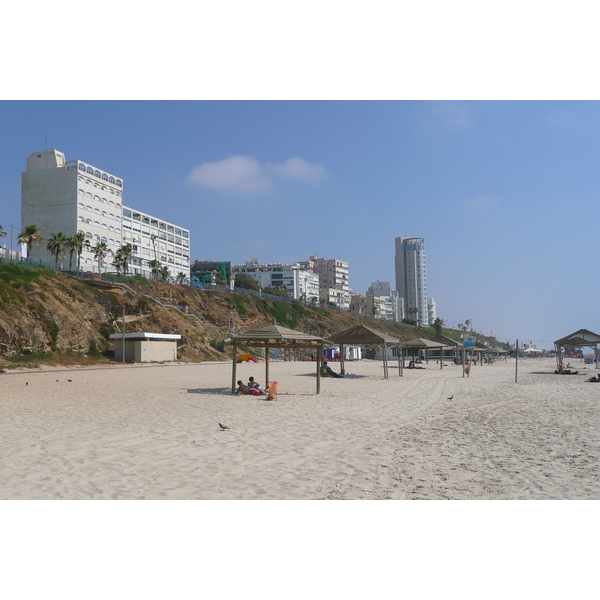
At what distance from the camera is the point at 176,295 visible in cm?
5494

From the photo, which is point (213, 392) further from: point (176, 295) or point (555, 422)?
point (176, 295)

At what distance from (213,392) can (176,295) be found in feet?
131

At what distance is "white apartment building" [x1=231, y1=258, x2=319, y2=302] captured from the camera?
125375 mm

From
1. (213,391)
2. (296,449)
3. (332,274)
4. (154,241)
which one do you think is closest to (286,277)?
(332,274)

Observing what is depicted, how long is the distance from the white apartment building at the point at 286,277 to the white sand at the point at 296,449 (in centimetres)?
11002

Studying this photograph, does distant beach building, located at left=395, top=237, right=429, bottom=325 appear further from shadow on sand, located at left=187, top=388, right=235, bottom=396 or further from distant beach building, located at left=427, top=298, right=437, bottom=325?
shadow on sand, located at left=187, top=388, right=235, bottom=396

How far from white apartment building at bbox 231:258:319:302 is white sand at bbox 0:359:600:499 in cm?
11002

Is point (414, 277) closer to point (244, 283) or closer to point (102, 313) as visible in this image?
point (244, 283)

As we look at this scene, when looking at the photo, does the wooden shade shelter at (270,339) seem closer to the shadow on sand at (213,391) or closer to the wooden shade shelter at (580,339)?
the shadow on sand at (213,391)

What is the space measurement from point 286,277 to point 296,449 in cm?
11867

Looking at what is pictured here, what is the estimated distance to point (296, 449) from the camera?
7754mm

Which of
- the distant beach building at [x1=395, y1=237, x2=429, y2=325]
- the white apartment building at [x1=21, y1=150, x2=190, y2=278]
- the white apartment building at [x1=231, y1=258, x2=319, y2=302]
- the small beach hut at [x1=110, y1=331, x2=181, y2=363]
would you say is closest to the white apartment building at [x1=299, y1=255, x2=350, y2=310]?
the white apartment building at [x1=231, y1=258, x2=319, y2=302]

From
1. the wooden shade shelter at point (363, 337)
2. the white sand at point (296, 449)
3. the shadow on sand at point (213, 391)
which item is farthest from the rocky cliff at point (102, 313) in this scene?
the white sand at point (296, 449)

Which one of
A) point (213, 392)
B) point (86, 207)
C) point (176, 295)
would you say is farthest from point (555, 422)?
point (86, 207)
